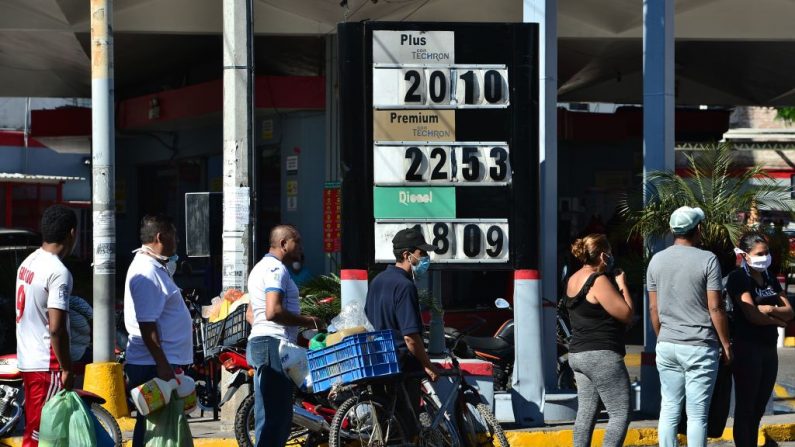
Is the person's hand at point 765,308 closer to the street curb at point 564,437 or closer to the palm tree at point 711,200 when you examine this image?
the palm tree at point 711,200

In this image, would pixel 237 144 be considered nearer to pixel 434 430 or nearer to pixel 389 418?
pixel 389 418

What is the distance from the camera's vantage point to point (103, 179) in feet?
34.5

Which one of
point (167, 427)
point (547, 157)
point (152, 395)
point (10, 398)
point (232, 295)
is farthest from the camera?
point (547, 157)

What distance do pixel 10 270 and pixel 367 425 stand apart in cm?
933

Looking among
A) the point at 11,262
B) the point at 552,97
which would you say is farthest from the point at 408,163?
the point at 11,262

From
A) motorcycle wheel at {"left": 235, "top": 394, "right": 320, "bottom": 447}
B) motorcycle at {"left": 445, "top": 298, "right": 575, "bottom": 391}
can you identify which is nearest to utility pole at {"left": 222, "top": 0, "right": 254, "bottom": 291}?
motorcycle wheel at {"left": 235, "top": 394, "right": 320, "bottom": 447}

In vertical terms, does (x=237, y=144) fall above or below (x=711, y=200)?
above

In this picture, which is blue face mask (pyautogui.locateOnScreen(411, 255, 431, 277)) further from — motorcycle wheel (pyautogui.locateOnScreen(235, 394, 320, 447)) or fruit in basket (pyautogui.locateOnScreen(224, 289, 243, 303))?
fruit in basket (pyautogui.locateOnScreen(224, 289, 243, 303))

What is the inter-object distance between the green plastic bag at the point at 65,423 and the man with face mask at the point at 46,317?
10 centimetres

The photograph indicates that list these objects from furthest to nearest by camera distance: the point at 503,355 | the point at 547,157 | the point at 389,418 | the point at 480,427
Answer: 1. the point at 503,355
2. the point at 547,157
3. the point at 480,427
4. the point at 389,418

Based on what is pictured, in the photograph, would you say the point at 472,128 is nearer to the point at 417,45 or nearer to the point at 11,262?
the point at 417,45

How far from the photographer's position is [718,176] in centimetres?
1074

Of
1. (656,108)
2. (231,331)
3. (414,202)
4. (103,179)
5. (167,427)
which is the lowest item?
(167,427)

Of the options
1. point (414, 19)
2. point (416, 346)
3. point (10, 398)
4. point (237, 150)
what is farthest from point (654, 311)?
point (414, 19)
